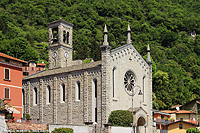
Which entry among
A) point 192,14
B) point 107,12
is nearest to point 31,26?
Result: point 107,12

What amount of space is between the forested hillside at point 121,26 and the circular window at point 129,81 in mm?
49825

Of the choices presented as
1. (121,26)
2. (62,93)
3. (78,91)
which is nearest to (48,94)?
(62,93)

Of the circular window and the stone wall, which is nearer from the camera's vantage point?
the stone wall

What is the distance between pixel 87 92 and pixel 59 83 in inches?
234

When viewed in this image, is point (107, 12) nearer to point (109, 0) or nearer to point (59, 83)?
point (109, 0)

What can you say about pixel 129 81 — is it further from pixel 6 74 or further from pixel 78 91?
pixel 6 74

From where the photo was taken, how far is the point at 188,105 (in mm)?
75250

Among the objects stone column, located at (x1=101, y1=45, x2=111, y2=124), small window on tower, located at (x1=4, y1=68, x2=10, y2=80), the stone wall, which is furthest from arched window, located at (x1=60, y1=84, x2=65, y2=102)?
small window on tower, located at (x1=4, y1=68, x2=10, y2=80)

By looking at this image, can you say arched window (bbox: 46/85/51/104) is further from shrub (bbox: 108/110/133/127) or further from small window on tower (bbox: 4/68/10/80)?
shrub (bbox: 108/110/133/127)

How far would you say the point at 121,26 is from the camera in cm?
16138

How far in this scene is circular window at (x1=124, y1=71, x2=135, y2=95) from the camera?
48331 mm

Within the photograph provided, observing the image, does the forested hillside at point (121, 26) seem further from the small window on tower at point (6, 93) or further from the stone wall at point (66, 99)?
the small window on tower at point (6, 93)

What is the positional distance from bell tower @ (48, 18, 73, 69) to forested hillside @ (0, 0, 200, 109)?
38.5m

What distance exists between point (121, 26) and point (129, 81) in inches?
4508
